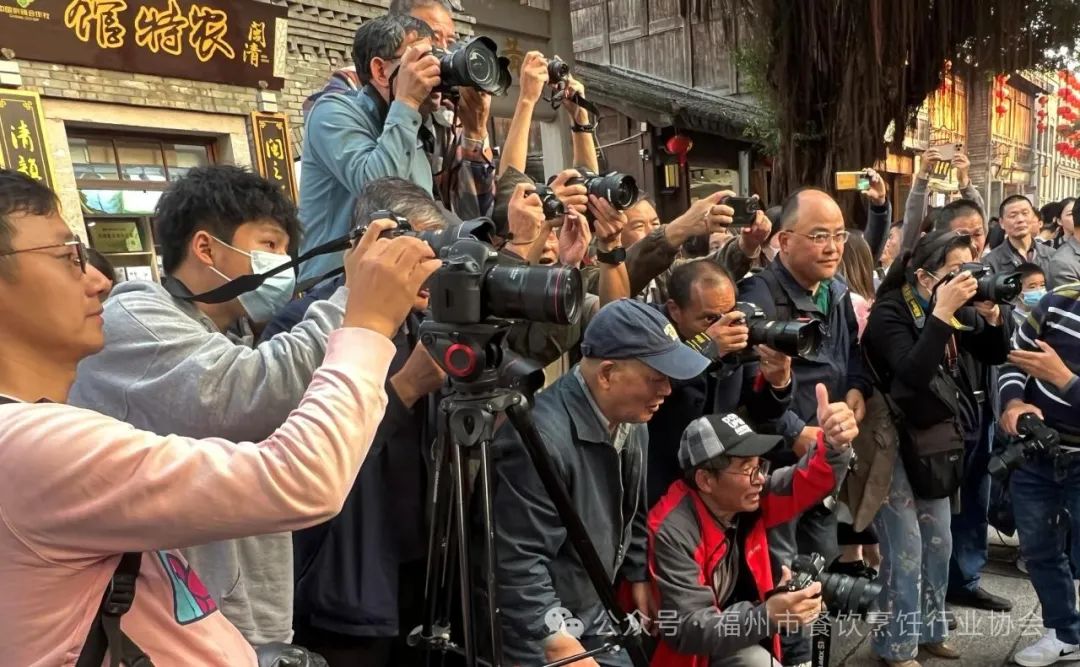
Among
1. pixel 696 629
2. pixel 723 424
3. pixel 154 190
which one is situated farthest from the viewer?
pixel 154 190

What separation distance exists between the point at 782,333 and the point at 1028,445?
1345 mm

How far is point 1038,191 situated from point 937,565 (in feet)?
101

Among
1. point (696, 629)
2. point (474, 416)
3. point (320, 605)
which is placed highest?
point (474, 416)

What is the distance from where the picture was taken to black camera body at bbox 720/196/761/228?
2.84m

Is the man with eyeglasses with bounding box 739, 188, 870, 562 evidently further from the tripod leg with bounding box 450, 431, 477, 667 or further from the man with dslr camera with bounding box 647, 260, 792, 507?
the tripod leg with bounding box 450, 431, 477, 667

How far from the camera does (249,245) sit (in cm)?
164

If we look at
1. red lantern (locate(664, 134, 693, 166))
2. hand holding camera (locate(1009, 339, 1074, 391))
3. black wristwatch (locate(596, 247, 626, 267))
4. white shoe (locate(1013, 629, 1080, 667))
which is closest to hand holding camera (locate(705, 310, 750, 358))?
black wristwatch (locate(596, 247, 626, 267))

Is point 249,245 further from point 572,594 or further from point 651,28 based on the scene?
point 651,28

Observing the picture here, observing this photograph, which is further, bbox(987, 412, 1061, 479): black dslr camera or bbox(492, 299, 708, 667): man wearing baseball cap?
bbox(987, 412, 1061, 479): black dslr camera

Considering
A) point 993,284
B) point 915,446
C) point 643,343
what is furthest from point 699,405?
point 993,284

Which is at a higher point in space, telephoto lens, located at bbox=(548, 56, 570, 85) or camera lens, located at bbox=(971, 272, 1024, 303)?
telephoto lens, located at bbox=(548, 56, 570, 85)

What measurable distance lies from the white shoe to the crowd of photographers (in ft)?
0.04

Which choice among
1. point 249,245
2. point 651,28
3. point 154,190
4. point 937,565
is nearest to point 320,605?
point 249,245

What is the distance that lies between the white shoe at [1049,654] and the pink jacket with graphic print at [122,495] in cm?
320
